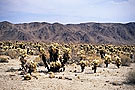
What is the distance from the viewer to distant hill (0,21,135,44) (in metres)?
127

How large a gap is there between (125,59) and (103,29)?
113m

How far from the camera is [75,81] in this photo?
19031mm

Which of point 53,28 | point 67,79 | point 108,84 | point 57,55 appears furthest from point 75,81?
point 53,28

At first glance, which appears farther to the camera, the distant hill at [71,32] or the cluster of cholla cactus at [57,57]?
the distant hill at [71,32]

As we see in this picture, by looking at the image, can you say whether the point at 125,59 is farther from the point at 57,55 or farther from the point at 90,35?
the point at 90,35

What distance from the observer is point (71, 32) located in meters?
135

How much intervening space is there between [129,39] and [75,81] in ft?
390

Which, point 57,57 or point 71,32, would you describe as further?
point 71,32

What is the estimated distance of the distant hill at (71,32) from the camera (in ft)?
418

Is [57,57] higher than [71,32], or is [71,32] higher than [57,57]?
[71,32]

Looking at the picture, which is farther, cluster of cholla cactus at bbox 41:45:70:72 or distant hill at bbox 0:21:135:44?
distant hill at bbox 0:21:135:44

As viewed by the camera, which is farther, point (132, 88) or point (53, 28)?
point (53, 28)

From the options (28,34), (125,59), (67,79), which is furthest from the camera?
(28,34)

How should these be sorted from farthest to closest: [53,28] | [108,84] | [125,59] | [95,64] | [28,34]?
1. [53,28]
2. [28,34]
3. [125,59]
4. [95,64]
5. [108,84]
